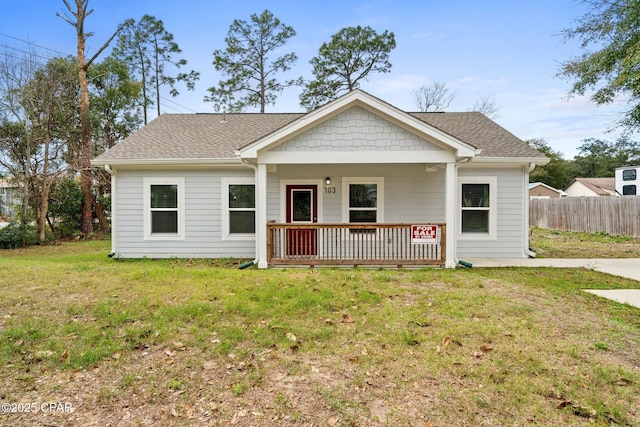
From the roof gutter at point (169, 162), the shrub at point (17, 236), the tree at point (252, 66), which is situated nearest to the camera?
the roof gutter at point (169, 162)

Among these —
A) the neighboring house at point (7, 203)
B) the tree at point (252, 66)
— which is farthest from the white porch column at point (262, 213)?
the tree at point (252, 66)

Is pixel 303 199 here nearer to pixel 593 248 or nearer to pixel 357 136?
Result: pixel 357 136

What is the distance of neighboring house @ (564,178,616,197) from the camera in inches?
1431

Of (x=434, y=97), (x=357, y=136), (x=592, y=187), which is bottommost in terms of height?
(x=357, y=136)

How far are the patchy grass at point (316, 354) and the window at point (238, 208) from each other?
362cm

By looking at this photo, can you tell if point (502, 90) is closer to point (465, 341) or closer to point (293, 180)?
point (293, 180)

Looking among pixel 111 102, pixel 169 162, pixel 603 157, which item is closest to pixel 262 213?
pixel 169 162

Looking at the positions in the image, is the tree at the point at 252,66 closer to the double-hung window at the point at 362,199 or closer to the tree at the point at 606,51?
the double-hung window at the point at 362,199

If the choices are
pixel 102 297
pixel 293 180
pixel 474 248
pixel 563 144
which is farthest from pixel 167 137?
pixel 563 144

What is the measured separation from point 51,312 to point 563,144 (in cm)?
6191

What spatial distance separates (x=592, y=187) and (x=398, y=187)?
3865cm

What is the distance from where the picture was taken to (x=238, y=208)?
945cm

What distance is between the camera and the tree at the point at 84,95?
14.3 meters

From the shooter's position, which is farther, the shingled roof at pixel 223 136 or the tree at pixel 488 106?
the tree at pixel 488 106
